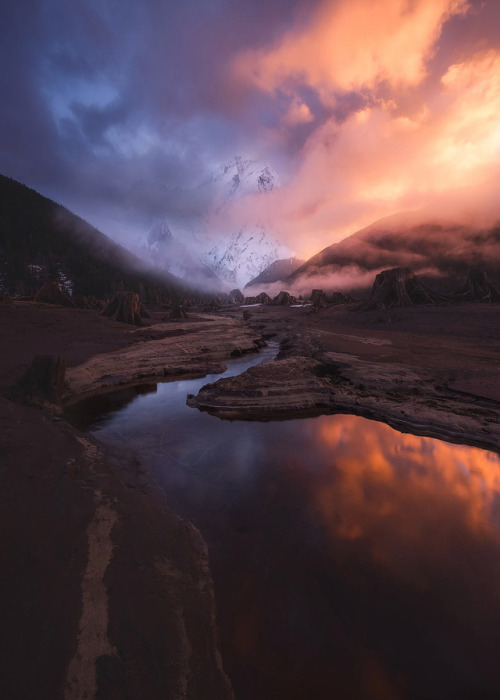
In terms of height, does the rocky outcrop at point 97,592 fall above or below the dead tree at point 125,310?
below

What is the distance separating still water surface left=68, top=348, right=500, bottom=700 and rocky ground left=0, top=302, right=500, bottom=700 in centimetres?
59

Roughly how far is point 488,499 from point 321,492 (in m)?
3.89

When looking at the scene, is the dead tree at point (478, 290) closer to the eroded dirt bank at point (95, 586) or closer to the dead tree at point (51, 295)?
the eroded dirt bank at point (95, 586)

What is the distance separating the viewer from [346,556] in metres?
5.16

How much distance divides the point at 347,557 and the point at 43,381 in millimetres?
11670

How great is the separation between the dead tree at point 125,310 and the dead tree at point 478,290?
4124 cm

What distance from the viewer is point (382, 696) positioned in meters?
3.29

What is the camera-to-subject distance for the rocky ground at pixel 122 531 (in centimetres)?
287

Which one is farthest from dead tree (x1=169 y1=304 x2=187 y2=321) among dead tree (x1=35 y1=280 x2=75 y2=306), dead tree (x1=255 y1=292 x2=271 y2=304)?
dead tree (x1=255 y1=292 x2=271 y2=304)

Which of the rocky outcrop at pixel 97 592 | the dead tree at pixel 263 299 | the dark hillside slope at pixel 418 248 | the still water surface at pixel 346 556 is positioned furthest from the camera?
the dead tree at pixel 263 299

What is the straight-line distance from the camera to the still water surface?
3.54 metres

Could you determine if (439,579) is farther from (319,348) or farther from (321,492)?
(319,348)

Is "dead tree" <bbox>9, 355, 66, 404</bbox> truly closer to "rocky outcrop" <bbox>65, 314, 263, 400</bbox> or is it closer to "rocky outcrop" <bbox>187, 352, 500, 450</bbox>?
"rocky outcrop" <bbox>65, 314, 263, 400</bbox>

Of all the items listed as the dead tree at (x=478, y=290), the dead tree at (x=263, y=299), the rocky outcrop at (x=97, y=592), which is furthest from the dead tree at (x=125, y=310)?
the dead tree at (x=263, y=299)
